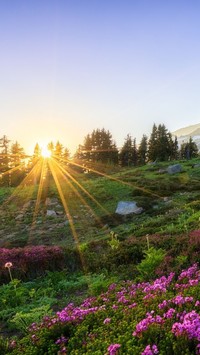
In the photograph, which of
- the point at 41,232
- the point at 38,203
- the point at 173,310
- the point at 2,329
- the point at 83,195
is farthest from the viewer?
the point at 83,195

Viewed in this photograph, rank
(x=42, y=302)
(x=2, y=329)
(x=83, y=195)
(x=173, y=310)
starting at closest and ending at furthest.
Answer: (x=173, y=310) < (x=2, y=329) < (x=42, y=302) < (x=83, y=195)

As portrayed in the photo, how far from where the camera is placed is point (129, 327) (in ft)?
16.2

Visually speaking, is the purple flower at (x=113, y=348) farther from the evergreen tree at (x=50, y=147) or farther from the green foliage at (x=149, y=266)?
the evergreen tree at (x=50, y=147)

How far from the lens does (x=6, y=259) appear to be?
1388 centimetres

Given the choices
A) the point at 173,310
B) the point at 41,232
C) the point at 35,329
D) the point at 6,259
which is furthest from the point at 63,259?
the point at 41,232

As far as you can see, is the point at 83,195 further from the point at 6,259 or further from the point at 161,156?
the point at 161,156

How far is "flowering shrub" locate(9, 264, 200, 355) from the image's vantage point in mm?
4277

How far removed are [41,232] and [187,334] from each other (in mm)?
25913

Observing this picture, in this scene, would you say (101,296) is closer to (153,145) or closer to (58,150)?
(153,145)

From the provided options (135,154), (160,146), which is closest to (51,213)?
(160,146)

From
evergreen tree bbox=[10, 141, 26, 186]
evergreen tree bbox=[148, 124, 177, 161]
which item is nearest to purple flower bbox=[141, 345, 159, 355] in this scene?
evergreen tree bbox=[10, 141, 26, 186]

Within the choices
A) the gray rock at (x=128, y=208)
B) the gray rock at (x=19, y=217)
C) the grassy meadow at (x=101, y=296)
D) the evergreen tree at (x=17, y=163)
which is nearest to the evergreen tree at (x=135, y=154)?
the evergreen tree at (x=17, y=163)

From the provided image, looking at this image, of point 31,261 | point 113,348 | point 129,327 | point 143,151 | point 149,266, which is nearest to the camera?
point 113,348

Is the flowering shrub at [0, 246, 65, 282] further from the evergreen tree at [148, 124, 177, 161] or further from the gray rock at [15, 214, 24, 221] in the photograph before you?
the evergreen tree at [148, 124, 177, 161]
